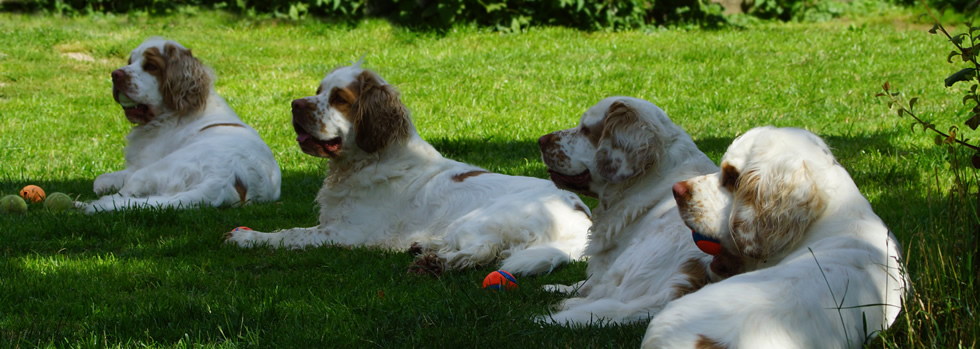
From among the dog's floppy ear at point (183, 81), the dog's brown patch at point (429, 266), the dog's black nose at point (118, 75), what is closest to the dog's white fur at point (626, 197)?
the dog's brown patch at point (429, 266)

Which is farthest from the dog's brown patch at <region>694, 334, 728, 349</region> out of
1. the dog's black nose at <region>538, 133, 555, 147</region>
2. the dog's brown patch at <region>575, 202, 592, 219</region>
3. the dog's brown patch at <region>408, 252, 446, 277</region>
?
the dog's brown patch at <region>575, 202, 592, 219</region>

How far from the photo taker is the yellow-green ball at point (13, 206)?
5.97m

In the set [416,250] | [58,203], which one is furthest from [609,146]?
[58,203]

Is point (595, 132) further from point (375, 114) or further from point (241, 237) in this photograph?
point (241, 237)

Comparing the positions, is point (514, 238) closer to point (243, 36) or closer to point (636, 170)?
point (636, 170)

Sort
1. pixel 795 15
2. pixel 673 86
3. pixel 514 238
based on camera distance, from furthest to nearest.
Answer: pixel 795 15 → pixel 673 86 → pixel 514 238

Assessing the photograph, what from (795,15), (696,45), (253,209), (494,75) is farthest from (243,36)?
(795,15)

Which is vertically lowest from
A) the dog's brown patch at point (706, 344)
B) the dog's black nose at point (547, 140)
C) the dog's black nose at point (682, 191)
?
the dog's black nose at point (547, 140)

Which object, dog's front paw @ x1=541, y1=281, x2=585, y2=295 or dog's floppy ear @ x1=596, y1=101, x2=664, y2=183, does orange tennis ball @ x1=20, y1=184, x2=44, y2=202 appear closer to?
dog's front paw @ x1=541, y1=281, x2=585, y2=295

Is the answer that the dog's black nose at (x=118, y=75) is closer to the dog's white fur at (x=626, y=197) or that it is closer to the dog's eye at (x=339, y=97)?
the dog's eye at (x=339, y=97)

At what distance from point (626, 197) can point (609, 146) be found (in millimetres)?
281

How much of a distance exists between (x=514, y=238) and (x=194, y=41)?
11.4 metres

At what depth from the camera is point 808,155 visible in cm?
303

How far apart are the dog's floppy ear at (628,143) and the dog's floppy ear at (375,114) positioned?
200 centimetres
